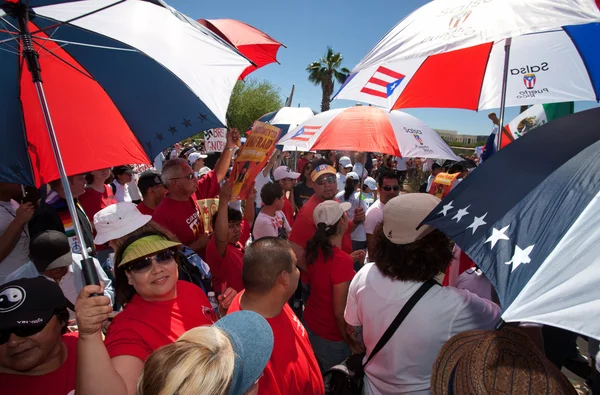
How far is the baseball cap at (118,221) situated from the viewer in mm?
2146

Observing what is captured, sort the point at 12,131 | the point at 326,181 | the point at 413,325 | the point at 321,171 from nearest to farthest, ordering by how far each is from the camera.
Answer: the point at 413,325, the point at 12,131, the point at 326,181, the point at 321,171

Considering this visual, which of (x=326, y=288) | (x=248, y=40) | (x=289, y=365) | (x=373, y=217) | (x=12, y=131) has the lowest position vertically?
(x=373, y=217)

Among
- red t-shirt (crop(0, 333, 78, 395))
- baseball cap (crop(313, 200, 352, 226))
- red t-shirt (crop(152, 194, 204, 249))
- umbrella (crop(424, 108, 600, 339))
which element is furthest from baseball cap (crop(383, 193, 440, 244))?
red t-shirt (crop(152, 194, 204, 249))

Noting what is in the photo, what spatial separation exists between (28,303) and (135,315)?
0.49 metres

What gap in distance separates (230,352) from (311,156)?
14.8 metres

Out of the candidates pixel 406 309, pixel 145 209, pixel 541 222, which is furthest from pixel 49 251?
pixel 541 222

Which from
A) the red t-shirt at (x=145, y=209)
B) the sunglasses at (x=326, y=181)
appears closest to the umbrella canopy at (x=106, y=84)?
the red t-shirt at (x=145, y=209)

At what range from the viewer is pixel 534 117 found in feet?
15.4

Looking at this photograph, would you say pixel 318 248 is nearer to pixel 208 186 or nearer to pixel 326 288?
pixel 326 288

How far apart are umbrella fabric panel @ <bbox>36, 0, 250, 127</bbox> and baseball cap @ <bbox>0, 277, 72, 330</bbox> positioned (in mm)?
1287

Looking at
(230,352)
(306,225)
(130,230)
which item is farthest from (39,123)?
(306,225)

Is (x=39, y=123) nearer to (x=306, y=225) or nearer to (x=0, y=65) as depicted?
(x=0, y=65)

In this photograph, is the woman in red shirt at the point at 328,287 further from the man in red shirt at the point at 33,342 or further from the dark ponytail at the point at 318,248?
the man in red shirt at the point at 33,342

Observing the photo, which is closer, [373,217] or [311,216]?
[311,216]
